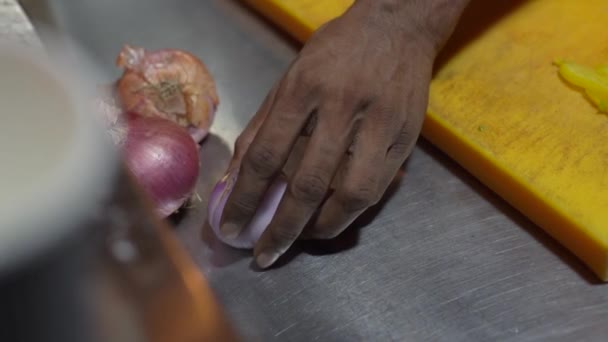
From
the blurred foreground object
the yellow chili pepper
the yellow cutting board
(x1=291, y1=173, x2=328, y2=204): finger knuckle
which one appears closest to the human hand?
(x1=291, y1=173, x2=328, y2=204): finger knuckle

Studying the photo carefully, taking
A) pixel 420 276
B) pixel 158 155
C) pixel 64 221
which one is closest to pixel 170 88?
pixel 158 155

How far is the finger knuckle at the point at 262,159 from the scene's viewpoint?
89cm

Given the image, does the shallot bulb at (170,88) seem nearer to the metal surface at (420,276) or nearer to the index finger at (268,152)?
the metal surface at (420,276)

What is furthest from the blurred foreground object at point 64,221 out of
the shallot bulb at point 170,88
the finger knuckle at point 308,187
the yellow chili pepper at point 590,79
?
the yellow chili pepper at point 590,79

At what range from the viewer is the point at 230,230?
947mm

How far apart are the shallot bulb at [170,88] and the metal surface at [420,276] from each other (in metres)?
0.06

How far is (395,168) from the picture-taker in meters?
0.96

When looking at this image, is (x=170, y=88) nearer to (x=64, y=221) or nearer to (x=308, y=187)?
(x=308, y=187)

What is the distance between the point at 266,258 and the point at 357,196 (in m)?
0.16

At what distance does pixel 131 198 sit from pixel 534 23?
1047 mm

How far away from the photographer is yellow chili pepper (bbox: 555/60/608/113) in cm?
107

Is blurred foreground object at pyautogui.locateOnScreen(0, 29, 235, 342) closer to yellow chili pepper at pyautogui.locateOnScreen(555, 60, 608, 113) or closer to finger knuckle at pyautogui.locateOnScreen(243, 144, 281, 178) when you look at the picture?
finger knuckle at pyautogui.locateOnScreen(243, 144, 281, 178)

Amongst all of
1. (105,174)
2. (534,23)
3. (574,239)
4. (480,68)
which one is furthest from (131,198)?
(534,23)

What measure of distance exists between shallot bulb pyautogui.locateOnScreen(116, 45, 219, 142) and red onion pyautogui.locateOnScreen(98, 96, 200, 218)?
0.23ft
